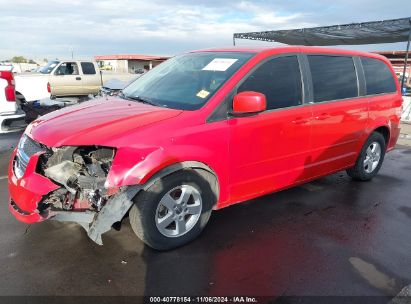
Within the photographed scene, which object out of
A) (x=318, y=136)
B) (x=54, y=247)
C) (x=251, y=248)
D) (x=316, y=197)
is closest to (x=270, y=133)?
(x=318, y=136)

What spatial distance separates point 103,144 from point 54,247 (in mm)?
1200

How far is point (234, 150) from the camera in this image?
143 inches

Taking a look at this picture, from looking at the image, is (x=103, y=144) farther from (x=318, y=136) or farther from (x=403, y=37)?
(x=403, y=37)

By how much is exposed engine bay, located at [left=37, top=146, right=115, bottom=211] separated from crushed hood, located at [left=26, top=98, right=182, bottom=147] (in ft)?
0.47

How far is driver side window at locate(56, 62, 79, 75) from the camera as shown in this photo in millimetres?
15168

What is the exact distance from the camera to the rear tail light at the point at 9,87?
593 cm

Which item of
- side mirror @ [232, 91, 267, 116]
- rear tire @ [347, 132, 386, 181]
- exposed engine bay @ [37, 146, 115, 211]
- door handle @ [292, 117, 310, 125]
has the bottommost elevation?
rear tire @ [347, 132, 386, 181]

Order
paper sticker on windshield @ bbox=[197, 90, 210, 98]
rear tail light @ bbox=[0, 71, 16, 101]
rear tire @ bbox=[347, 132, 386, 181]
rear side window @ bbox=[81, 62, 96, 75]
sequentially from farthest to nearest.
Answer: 1. rear side window @ bbox=[81, 62, 96, 75]
2. rear tail light @ bbox=[0, 71, 16, 101]
3. rear tire @ bbox=[347, 132, 386, 181]
4. paper sticker on windshield @ bbox=[197, 90, 210, 98]

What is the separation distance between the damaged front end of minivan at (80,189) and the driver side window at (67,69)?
42.2 feet


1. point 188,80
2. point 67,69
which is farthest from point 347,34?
point 188,80

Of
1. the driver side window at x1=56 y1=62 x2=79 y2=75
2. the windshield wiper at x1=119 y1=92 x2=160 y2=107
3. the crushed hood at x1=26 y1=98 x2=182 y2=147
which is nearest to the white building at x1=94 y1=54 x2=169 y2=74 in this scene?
the driver side window at x1=56 y1=62 x2=79 y2=75

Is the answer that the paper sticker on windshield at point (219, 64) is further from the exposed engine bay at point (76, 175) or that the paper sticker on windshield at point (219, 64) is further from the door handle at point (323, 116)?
the exposed engine bay at point (76, 175)

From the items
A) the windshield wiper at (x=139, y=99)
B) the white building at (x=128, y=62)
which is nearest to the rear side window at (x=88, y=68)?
the windshield wiper at (x=139, y=99)

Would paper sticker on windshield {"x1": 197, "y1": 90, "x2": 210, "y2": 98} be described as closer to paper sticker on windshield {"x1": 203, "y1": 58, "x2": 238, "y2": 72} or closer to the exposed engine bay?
paper sticker on windshield {"x1": 203, "y1": 58, "x2": 238, "y2": 72}
